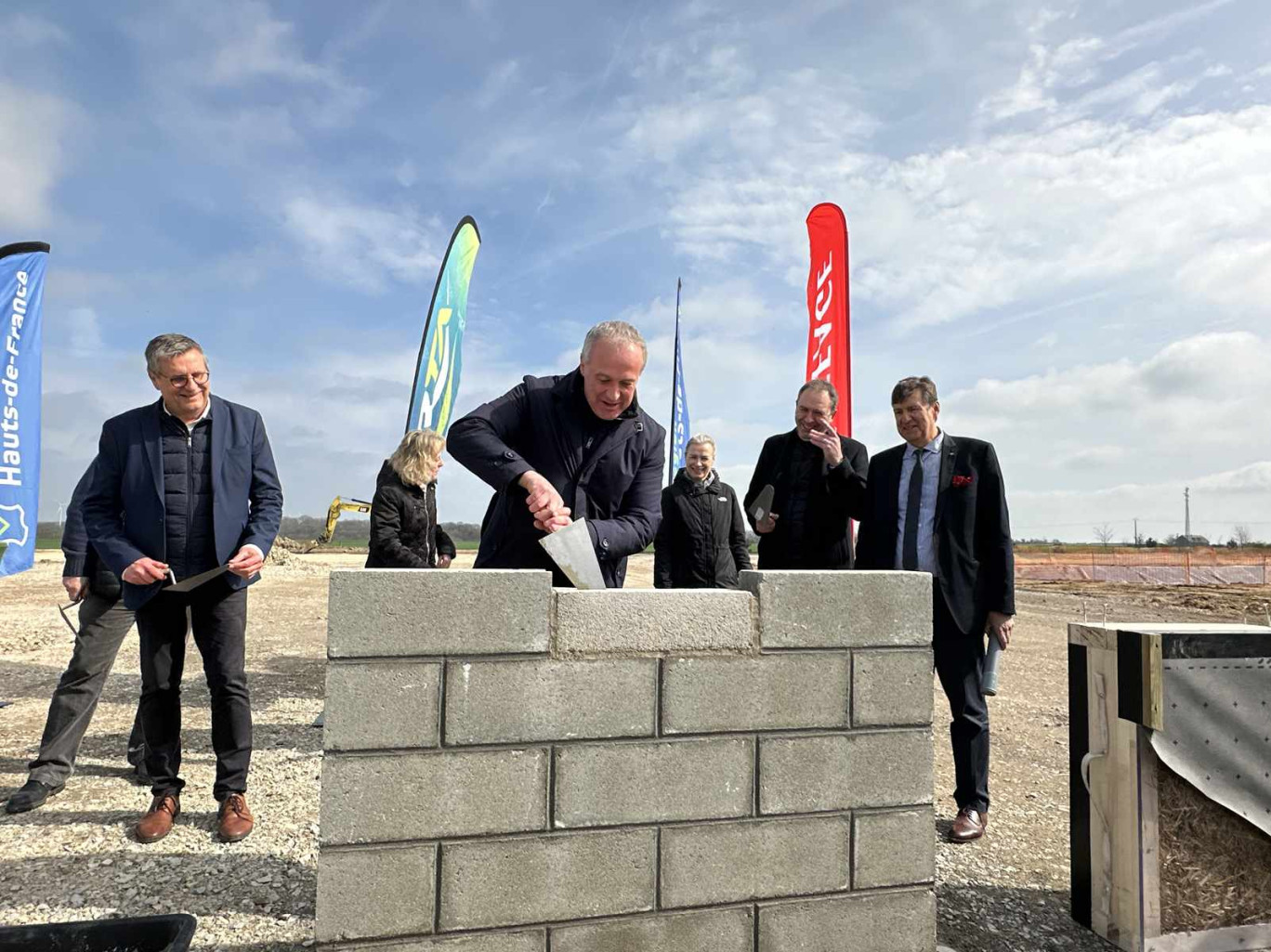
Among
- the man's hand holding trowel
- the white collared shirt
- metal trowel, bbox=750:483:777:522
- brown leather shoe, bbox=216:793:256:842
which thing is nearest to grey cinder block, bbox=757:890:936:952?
the man's hand holding trowel

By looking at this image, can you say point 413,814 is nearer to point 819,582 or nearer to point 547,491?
point 547,491

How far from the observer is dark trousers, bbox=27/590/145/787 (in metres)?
3.88

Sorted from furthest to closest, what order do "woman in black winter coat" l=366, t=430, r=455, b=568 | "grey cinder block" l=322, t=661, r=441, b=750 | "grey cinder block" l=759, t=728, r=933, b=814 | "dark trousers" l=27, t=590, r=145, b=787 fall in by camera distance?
1. "woman in black winter coat" l=366, t=430, r=455, b=568
2. "dark trousers" l=27, t=590, r=145, b=787
3. "grey cinder block" l=759, t=728, r=933, b=814
4. "grey cinder block" l=322, t=661, r=441, b=750

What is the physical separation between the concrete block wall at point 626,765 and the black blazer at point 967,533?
3.99ft

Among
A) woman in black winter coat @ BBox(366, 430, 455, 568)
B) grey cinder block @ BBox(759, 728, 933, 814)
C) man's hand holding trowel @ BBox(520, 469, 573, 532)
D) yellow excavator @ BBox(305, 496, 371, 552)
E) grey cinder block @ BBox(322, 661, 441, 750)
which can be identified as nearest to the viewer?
grey cinder block @ BBox(322, 661, 441, 750)

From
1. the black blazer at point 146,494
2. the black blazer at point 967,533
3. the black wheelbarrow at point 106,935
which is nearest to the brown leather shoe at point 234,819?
the black blazer at point 146,494

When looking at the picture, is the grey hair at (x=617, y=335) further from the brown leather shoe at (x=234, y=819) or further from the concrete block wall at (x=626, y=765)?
the brown leather shoe at (x=234, y=819)

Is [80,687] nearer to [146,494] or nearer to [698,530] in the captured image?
[146,494]

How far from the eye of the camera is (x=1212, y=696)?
2.68m

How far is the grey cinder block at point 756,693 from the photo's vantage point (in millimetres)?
2215

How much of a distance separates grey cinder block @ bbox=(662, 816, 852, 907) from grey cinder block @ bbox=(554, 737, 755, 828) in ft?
0.22

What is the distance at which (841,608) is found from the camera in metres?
2.35

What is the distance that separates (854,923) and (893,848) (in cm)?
25

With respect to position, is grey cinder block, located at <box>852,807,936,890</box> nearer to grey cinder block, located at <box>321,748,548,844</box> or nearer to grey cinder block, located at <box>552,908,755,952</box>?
grey cinder block, located at <box>552,908,755,952</box>
